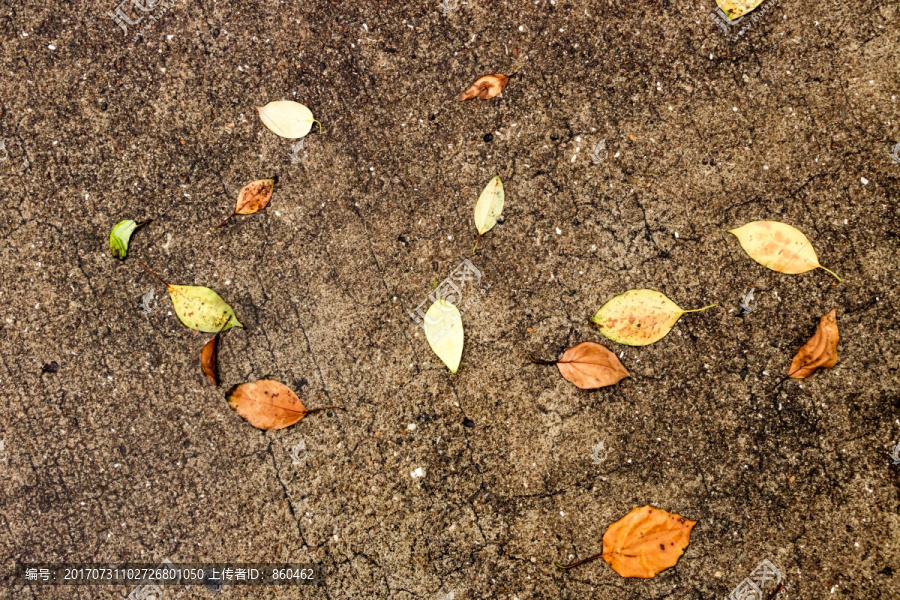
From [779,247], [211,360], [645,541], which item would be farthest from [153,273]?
[779,247]

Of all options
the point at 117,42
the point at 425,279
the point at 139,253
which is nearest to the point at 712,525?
the point at 425,279

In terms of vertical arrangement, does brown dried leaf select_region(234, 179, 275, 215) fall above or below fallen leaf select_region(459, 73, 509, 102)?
below

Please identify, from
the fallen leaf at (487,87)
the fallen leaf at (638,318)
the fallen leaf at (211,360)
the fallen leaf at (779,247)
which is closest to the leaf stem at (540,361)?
the fallen leaf at (638,318)

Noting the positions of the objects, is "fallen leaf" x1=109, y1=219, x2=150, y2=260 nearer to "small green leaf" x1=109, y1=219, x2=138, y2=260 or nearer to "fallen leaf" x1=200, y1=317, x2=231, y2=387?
"small green leaf" x1=109, y1=219, x2=138, y2=260

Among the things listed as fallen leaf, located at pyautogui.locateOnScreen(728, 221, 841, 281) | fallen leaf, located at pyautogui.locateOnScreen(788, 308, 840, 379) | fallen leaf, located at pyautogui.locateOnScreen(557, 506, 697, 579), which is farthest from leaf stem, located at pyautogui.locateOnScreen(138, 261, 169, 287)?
fallen leaf, located at pyautogui.locateOnScreen(788, 308, 840, 379)

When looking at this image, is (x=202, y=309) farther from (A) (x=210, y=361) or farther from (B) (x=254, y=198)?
(B) (x=254, y=198)

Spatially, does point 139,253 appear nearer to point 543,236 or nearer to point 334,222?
point 334,222

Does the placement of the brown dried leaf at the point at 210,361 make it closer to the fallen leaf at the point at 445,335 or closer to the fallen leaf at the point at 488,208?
the fallen leaf at the point at 445,335
